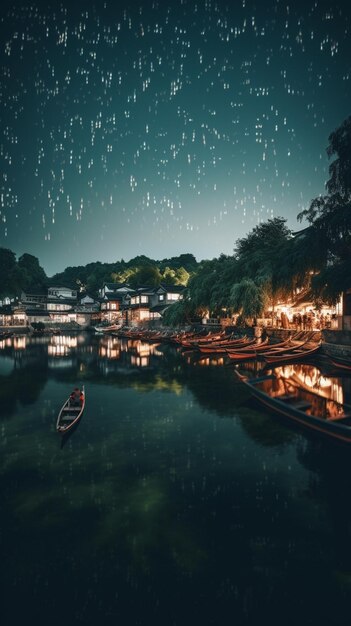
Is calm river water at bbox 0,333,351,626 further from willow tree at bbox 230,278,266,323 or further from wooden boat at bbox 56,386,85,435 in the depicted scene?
willow tree at bbox 230,278,266,323

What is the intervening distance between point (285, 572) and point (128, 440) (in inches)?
264

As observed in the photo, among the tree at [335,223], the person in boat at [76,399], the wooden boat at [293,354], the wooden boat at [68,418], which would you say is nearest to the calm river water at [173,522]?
the wooden boat at [68,418]

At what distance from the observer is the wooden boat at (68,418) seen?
10.5m

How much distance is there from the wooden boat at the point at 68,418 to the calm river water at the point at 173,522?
0.53m

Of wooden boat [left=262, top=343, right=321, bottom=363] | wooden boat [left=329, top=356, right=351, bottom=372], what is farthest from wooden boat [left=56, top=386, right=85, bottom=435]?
wooden boat [left=329, top=356, right=351, bottom=372]

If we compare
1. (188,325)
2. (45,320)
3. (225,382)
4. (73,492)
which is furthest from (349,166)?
(45,320)

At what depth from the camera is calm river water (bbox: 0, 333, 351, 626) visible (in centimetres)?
460

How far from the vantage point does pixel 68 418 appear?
11.1 metres

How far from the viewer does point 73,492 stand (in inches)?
296

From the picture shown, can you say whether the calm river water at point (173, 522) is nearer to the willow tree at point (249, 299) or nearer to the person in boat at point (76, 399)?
the person in boat at point (76, 399)

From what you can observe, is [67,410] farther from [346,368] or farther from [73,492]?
[346,368]

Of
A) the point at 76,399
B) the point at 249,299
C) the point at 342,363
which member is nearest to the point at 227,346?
the point at 249,299

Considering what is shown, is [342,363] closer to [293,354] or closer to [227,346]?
[293,354]

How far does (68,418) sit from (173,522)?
612 centimetres
